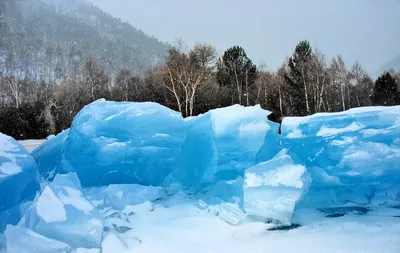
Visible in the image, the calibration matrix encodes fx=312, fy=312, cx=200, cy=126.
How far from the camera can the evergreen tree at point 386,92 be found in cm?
2275

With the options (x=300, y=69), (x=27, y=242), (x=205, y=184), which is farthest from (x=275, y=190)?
(x=300, y=69)

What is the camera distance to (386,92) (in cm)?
2292

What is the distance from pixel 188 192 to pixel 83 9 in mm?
104666

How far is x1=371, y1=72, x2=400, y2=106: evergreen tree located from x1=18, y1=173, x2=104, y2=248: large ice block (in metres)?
24.4

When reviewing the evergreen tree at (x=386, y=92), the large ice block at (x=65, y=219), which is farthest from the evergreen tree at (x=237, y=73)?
the large ice block at (x=65, y=219)

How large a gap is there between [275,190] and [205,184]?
1678 mm

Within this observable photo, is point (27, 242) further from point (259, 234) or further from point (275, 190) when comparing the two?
point (275, 190)

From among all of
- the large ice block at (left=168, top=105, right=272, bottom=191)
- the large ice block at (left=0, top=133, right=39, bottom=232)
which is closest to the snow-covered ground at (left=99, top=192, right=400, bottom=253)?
the large ice block at (left=168, top=105, right=272, bottom=191)

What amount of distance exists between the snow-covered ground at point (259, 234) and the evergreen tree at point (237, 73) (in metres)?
17.0

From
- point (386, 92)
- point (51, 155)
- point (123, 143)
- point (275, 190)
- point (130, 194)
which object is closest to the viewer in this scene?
point (275, 190)

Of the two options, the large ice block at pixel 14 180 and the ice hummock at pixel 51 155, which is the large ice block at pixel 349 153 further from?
the ice hummock at pixel 51 155

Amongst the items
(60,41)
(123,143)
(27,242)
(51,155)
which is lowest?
(27,242)

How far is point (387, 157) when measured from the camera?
4.24m

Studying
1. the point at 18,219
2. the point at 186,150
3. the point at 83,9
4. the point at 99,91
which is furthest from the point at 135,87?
the point at 83,9
